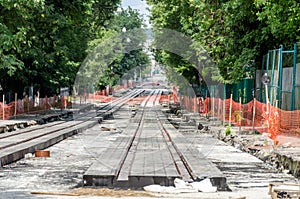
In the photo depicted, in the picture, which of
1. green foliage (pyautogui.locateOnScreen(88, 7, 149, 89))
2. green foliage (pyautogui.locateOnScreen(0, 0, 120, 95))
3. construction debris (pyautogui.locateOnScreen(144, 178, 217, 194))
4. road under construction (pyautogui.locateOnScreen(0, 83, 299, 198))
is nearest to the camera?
construction debris (pyautogui.locateOnScreen(144, 178, 217, 194))

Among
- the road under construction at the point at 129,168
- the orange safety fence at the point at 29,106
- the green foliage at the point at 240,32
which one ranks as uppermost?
the green foliage at the point at 240,32

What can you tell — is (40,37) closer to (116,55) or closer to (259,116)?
(259,116)

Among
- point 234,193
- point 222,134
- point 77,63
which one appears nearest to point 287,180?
point 234,193

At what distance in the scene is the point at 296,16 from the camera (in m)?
21.9

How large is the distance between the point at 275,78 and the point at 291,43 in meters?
2.72

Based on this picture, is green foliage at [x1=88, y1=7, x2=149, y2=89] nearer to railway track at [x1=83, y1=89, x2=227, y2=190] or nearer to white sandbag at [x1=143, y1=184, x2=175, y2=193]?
railway track at [x1=83, y1=89, x2=227, y2=190]

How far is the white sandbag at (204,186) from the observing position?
466 inches

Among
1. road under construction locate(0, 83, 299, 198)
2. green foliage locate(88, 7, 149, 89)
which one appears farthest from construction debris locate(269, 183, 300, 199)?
green foliage locate(88, 7, 149, 89)

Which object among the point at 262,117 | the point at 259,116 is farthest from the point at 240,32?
the point at 262,117

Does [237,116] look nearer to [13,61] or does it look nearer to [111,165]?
[13,61]

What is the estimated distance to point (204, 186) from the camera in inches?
470

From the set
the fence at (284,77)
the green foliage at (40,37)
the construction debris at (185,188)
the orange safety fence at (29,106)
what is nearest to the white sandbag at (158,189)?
the construction debris at (185,188)

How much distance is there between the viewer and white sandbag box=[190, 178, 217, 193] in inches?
466

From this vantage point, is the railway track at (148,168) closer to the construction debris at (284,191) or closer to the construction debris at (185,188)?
the construction debris at (185,188)
